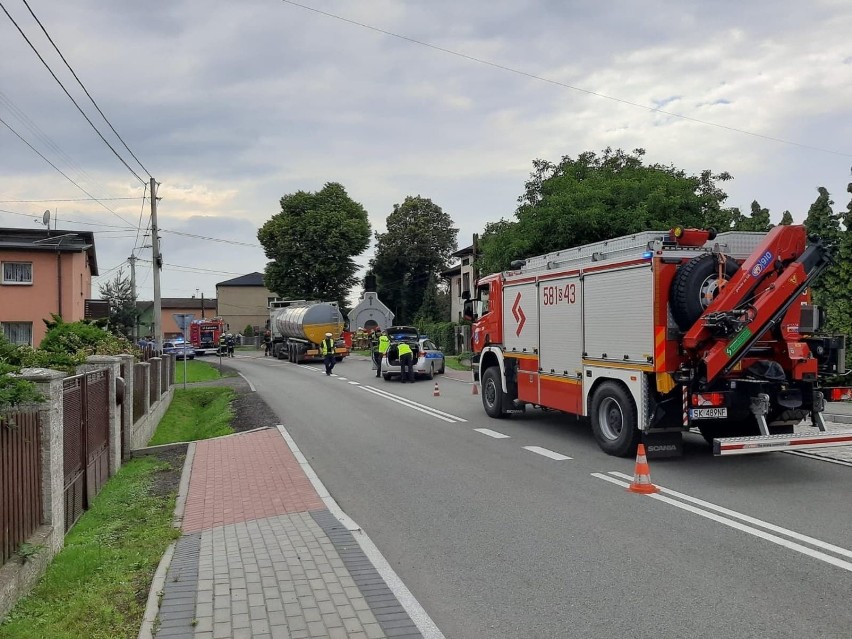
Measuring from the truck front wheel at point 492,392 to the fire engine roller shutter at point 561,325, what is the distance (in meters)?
2.18

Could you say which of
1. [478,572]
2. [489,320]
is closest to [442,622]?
[478,572]

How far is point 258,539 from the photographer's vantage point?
6.51 metres

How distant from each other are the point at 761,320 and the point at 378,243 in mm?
60075

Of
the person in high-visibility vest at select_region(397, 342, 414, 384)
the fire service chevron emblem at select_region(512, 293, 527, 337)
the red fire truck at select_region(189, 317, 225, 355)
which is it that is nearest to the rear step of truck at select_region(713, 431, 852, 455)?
the fire service chevron emblem at select_region(512, 293, 527, 337)

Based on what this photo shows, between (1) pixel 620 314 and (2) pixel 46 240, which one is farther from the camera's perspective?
(2) pixel 46 240

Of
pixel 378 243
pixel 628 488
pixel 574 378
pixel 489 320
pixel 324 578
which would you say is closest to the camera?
pixel 324 578

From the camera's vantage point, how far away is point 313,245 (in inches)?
2309

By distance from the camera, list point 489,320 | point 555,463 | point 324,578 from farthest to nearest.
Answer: point 489,320, point 555,463, point 324,578

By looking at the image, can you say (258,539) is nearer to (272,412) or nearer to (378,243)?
(272,412)

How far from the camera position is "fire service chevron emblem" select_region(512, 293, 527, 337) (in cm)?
1341

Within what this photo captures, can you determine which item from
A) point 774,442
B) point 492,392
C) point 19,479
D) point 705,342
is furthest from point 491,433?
point 19,479

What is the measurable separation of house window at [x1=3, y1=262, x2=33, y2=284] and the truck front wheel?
22.2m

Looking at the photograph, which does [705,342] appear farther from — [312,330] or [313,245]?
[313,245]

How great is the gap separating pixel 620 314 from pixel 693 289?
1.22 metres
